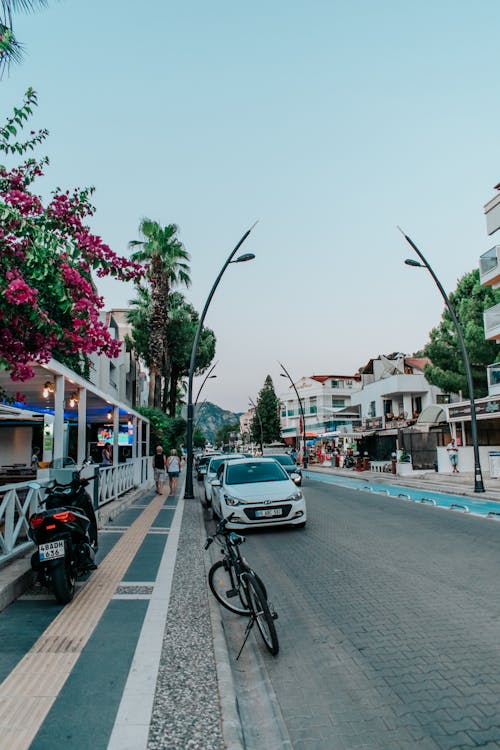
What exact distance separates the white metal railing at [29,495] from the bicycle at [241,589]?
2.68 meters

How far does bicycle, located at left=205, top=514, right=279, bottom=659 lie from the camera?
184 inches

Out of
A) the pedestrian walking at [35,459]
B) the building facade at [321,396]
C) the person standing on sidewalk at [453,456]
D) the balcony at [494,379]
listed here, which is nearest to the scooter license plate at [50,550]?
the pedestrian walking at [35,459]

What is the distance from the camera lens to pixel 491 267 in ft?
95.9

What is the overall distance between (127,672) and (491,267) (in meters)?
29.8

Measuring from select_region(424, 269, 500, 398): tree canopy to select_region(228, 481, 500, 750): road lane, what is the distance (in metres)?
29.1

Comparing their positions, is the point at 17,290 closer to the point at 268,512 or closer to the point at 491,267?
the point at 268,512

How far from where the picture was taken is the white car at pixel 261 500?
11.1 metres

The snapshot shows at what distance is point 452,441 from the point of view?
31453mm

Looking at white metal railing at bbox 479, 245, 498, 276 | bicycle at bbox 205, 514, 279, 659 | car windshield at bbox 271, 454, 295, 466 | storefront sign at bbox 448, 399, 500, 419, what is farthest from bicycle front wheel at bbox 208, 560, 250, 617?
white metal railing at bbox 479, 245, 498, 276

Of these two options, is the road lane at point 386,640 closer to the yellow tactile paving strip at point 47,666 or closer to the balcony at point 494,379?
the yellow tactile paving strip at point 47,666

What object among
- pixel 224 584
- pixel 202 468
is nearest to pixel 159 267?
pixel 202 468

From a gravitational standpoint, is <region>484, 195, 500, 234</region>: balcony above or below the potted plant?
above

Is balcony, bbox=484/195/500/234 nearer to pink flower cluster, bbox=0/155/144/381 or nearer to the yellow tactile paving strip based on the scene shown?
pink flower cluster, bbox=0/155/144/381

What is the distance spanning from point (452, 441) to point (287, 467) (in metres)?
13.6
